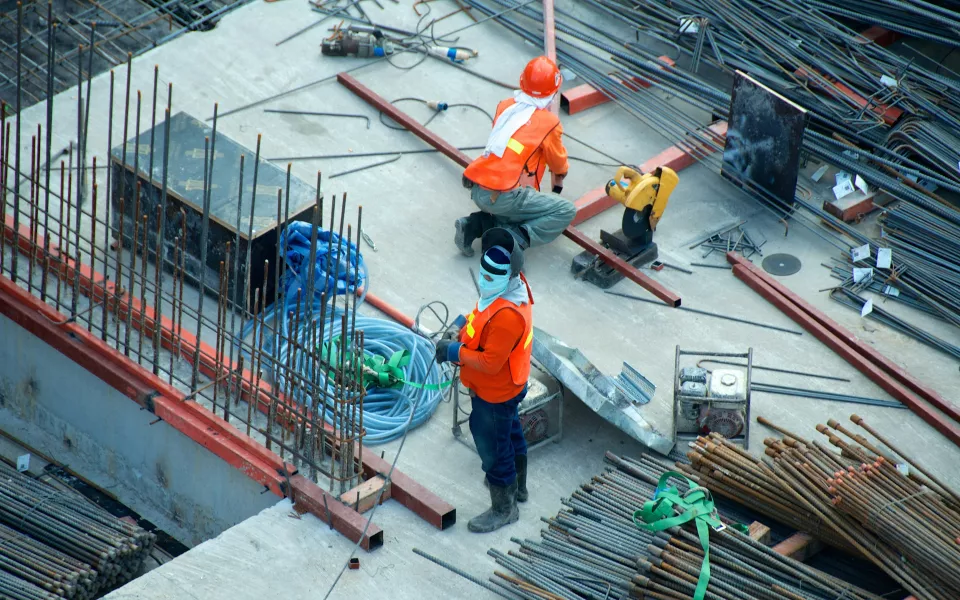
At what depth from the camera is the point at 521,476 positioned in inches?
415

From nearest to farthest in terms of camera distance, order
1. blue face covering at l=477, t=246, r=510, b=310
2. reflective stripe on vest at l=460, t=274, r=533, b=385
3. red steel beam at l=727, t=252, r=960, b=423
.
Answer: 1. blue face covering at l=477, t=246, r=510, b=310
2. reflective stripe on vest at l=460, t=274, r=533, b=385
3. red steel beam at l=727, t=252, r=960, b=423

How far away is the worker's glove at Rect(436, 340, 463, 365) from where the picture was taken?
991cm

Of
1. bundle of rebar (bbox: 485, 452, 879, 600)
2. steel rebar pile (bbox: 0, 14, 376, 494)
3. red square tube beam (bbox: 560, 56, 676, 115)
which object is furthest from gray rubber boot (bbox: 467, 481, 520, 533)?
red square tube beam (bbox: 560, 56, 676, 115)

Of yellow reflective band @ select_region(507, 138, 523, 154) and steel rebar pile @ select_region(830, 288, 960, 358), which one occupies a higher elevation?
yellow reflective band @ select_region(507, 138, 523, 154)

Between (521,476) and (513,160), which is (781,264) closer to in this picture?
(513,160)

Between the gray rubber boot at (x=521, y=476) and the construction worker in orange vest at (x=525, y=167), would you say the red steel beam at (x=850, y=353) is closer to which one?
the construction worker in orange vest at (x=525, y=167)

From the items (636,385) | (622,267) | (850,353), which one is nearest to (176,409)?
(636,385)

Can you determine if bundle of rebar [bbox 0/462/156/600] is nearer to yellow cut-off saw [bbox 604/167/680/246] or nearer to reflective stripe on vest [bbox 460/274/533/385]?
reflective stripe on vest [bbox 460/274/533/385]

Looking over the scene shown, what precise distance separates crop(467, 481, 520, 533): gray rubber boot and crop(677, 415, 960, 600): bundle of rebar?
123 centimetres

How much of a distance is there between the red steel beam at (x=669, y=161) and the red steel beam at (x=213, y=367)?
228cm

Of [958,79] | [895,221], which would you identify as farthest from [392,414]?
[958,79]

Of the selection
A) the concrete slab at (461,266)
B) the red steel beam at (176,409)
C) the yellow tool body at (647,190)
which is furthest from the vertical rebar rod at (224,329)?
the yellow tool body at (647,190)

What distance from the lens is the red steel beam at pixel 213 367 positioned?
10.4m

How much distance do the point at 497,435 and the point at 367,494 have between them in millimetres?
1012
